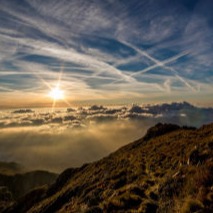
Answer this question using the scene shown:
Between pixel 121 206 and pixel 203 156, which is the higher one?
pixel 203 156

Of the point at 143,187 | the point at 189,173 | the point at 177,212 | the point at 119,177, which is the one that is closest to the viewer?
the point at 177,212

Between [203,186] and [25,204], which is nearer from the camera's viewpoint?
[203,186]

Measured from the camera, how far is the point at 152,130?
73875 millimetres

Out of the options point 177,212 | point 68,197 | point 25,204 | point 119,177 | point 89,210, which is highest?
point 177,212

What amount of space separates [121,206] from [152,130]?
57.0 metres

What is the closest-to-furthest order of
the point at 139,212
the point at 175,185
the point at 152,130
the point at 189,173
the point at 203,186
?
1. the point at 203,186
2. the point at 139,212
3. the point at 175,185
4. the point at 189,173
5. the point at 152,130

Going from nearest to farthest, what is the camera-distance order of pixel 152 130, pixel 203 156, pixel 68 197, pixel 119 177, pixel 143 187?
pixel 143 187 < pixel 203 156 < pixel 119 177 < pixel 68 197 < pixel 152 130

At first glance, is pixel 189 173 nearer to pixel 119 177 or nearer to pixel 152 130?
pixel 119 177

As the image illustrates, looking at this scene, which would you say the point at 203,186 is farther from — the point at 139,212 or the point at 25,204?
the point at 25,204

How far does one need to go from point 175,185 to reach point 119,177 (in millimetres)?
16490

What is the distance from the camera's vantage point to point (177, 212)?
40.7 ft

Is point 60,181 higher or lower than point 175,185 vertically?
lower

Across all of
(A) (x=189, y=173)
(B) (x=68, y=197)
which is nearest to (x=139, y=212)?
(A) (x=189, y=173)

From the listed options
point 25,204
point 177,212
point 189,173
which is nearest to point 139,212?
point 177,212
